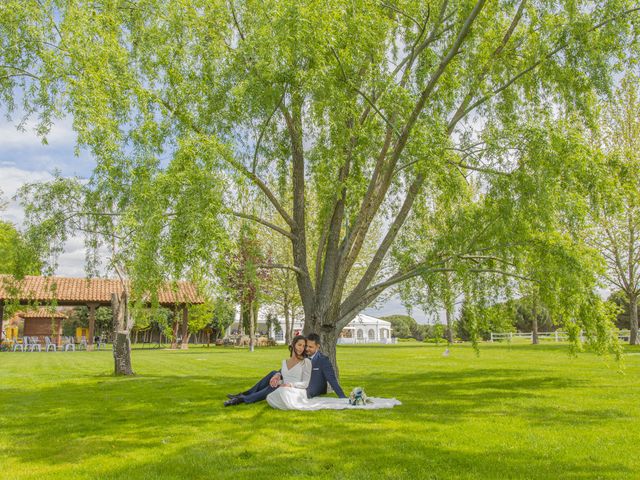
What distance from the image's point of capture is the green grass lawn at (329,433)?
5.52 metres

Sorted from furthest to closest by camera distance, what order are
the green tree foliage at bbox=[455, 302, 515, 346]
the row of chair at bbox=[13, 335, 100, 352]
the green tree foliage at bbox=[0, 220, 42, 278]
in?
the row of chair at bbox=[13, 335, 100, 352], the green tree foliage at bbox=[455, 302, 515, 346], the green tree foliage at bbox=[0, 220, 42, 278]

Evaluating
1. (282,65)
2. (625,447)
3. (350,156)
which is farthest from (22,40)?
(625,447)

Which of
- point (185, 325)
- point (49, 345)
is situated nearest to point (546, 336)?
point (185, 325)

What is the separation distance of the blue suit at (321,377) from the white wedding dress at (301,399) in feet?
0.55

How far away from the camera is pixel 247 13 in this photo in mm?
11641

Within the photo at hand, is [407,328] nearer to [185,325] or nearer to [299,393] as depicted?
[185,325]

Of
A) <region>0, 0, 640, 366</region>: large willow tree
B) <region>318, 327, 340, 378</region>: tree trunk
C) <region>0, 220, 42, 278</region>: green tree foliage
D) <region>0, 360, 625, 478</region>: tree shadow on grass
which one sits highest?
<region>0, 0, 640, 366</region>: large willow tree

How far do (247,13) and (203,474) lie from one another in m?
9.30

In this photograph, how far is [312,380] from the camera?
9.77 metres

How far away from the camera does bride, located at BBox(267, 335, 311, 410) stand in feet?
29.9

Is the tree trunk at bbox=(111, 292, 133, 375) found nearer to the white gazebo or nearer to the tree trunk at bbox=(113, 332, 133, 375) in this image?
the tree trunk at bbox=(113, 332, 133, 375)

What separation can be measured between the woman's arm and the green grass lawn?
655 mm

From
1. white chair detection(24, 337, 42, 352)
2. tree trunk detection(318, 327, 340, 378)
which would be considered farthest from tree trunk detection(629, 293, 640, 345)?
white chair detection(24, 337, 42, 352)

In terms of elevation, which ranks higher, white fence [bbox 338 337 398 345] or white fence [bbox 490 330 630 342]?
white fence [bbox 490 330 630 342]
